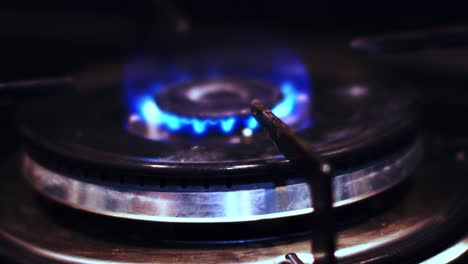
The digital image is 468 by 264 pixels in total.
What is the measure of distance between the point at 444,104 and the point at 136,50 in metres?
0.67

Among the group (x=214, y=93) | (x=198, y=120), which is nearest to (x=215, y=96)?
(x=214, y=93)

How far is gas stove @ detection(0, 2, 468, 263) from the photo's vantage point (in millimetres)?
555

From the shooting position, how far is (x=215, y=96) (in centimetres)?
85

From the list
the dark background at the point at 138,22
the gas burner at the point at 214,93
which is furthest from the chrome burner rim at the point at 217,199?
the dark background at the point at 138,22

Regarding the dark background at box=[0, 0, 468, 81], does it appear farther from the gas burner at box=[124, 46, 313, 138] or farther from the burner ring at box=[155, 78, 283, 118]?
the burner ring at box=[155, 78, 283, 118]

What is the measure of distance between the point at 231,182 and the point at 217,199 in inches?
0.9

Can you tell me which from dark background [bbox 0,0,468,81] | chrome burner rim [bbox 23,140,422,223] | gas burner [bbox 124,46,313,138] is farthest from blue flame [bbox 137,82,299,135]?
dark background [bbox 0,0,468,81]

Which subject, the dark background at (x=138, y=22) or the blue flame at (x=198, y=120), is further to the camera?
the dark background at (x=138, y=22)

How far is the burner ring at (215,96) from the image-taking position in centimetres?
75

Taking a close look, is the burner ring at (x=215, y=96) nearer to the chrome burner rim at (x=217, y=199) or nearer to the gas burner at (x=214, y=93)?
the gas burner at (x=214, y=93)

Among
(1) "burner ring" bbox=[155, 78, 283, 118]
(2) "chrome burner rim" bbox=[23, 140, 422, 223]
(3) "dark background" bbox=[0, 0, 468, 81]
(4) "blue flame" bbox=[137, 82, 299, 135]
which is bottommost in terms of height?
(2) "chrome burner rim" bbox=[23, 140, 422, 223]

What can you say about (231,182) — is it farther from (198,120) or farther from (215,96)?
(215,96)

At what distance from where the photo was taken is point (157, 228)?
598 millimetres

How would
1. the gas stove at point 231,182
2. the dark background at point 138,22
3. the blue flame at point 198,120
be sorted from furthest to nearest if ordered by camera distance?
the dark background at point 138,22 → the blue flame at point 198,120 → the gas stove at point 231,182
